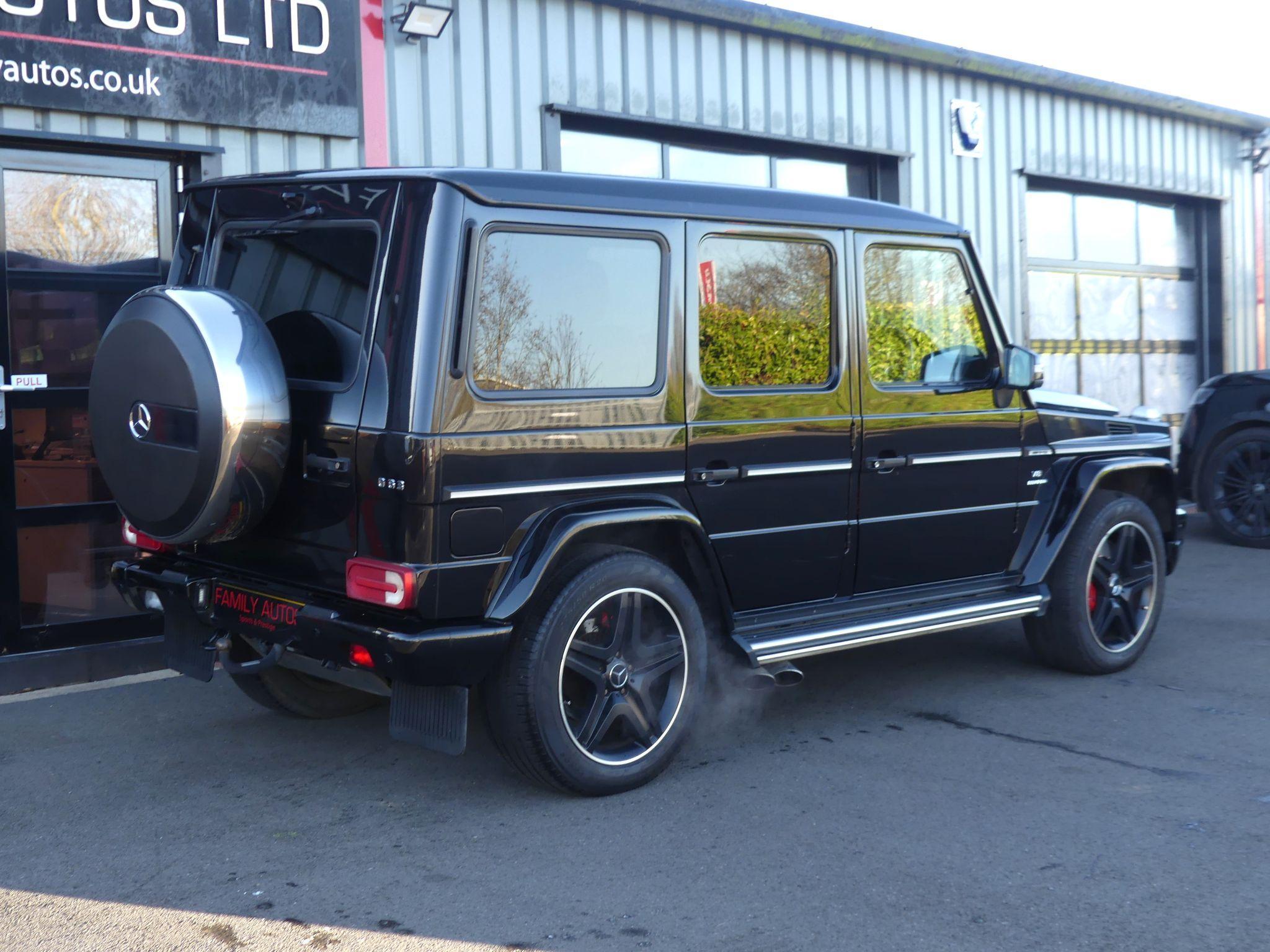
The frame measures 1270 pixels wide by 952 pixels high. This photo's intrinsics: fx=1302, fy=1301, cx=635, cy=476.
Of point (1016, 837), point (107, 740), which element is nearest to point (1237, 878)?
point (1016, 837)

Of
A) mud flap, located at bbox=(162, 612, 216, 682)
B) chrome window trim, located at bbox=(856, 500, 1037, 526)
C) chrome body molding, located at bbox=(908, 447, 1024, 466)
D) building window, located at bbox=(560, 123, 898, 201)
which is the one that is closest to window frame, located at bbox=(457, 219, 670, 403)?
chrome window trim, located at bbox=(856, 500, 1037, 526)

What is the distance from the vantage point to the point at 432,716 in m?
3.89

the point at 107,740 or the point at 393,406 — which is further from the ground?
the point at 393,406

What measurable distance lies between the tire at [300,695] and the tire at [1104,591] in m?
2.91

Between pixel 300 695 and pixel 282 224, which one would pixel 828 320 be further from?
pixel 300 695

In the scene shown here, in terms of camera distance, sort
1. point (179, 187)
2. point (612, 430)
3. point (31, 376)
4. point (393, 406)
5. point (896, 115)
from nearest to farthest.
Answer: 1. point (393, 406)
2. point (612, 430)
3. point (31, 376)
4. point (179, 187)
5. point (896, 115)

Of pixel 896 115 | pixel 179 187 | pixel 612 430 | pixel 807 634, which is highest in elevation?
pixel 896 115

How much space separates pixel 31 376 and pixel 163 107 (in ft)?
4.74

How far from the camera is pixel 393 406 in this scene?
3766mm

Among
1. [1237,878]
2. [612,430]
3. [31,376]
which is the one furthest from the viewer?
[31,376]

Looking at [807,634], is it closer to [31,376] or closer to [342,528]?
[342,528]

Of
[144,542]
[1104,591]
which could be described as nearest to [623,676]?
[144,542]

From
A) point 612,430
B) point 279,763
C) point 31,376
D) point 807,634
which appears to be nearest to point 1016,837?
point 807,634

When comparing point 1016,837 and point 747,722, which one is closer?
point 1016,837
